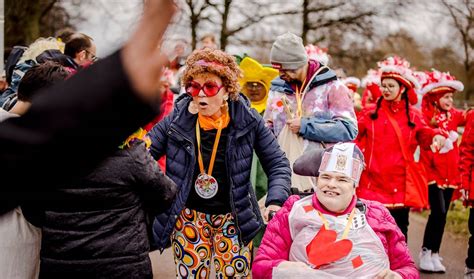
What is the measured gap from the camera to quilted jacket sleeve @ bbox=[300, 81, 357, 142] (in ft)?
15.4

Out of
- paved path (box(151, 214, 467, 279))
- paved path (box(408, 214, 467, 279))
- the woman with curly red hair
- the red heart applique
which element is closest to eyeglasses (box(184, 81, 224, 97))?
the woman with curly red hair

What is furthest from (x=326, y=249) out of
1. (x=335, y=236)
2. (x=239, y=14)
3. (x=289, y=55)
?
(x=239, y=14)

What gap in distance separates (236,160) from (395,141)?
260 cm

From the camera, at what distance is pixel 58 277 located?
10.2 ft

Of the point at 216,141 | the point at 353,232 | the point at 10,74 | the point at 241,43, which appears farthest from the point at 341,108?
the point at 241,43

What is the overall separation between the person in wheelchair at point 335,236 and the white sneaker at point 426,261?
11.2 ft

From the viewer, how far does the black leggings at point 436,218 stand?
6906 mm

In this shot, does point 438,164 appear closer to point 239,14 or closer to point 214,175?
point 214,175

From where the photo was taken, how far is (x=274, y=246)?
3.57 meters

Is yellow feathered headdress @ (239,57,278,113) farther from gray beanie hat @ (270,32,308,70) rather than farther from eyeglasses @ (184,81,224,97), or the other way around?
eyeglasses @ (184,81,224,97)

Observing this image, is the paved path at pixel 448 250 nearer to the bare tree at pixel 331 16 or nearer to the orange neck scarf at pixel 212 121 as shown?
the orange neck scarf at pixel 212 121

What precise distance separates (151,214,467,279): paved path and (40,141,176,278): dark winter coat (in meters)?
3.37

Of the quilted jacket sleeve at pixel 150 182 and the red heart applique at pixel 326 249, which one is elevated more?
the quilted jacket sleeve at pixel 150 182

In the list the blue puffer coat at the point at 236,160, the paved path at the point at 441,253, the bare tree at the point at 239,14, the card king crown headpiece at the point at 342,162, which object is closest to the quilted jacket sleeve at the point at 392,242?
the card king crown headpiece at the point at 342,162
